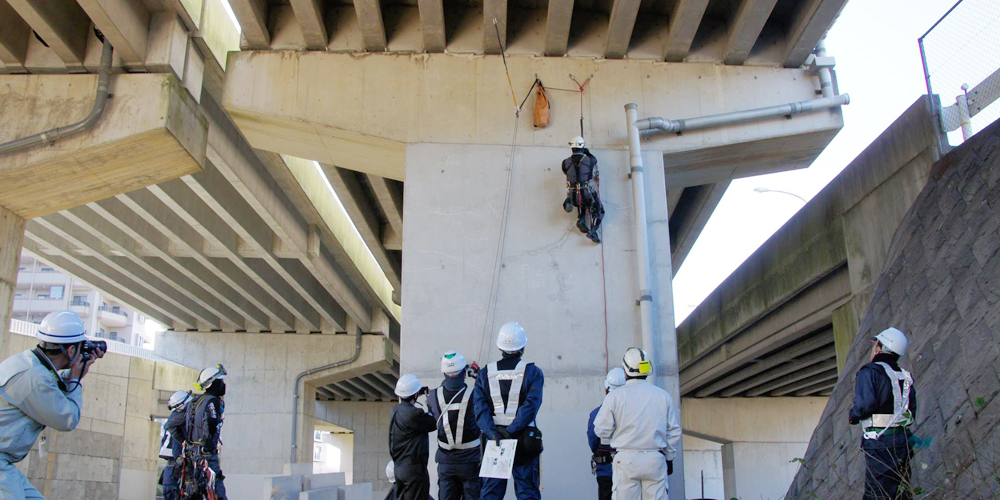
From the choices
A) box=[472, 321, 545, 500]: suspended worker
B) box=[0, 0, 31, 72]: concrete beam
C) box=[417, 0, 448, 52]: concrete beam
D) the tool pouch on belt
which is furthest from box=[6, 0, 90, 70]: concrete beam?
the tool pouch on belt

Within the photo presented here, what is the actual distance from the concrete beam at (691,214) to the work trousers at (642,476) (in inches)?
398

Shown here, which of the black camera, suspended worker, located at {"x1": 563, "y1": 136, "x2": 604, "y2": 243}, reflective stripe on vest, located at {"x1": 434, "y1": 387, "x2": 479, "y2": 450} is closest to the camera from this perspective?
the black camera

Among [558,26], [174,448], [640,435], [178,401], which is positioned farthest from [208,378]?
[558,26]

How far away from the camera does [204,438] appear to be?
32.2ft

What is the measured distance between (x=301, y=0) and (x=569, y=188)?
4.23m

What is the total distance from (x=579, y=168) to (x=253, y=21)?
480 centimetres

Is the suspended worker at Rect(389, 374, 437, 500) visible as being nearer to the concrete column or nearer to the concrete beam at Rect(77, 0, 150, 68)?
the concrete beam at Rect(77, 0, 150, 68)

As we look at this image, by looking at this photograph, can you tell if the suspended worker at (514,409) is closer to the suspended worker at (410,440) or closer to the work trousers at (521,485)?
the work trousers at (521,485)

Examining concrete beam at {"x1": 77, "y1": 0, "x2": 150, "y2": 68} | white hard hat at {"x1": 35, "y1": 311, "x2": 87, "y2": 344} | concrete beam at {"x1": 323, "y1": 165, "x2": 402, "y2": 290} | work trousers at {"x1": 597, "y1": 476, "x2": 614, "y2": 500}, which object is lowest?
work trousers at {"x1": 597, "y1": 476, "x2": 614, "y2": 500}

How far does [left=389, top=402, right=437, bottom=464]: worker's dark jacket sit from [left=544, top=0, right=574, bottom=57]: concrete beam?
223 inches

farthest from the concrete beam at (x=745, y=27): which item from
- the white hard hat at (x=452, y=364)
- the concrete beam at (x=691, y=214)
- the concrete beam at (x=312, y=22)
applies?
the white hard hat at (x=452, y=364)

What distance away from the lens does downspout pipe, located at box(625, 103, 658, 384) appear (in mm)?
10461

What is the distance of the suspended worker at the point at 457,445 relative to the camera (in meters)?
7.46

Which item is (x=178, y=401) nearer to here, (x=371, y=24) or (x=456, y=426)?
(x=456, y=426)
